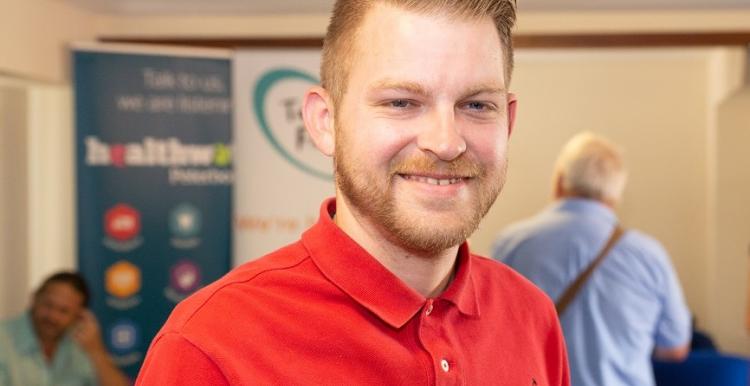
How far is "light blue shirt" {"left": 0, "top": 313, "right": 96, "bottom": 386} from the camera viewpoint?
4.48m

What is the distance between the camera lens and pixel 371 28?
1.16 meters

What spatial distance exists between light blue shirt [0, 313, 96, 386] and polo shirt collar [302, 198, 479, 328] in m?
3.62

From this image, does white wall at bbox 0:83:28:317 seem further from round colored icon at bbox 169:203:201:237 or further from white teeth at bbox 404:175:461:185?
white teeth at bbox 404:175:461:185

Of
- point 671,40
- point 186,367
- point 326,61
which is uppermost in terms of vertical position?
point 671,40

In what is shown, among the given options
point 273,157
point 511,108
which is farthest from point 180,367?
point 273,157

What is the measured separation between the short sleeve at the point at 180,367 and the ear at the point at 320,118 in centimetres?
32

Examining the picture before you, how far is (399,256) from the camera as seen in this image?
123cm

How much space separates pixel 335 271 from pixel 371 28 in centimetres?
29

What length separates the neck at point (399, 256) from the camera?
1.23 metres

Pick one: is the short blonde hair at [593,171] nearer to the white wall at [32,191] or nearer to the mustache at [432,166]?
the mustache at [432,166]

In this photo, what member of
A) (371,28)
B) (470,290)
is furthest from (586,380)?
(371,28)

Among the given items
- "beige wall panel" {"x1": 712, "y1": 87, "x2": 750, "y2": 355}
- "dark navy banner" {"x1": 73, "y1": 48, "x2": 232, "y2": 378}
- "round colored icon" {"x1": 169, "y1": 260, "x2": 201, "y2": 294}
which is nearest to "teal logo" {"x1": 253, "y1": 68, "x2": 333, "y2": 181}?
"dark navy banner" {"x1": 73, "y1": 48, "x2": 232, "y2": 378}

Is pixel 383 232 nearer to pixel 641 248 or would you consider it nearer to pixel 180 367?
pixel 180 367

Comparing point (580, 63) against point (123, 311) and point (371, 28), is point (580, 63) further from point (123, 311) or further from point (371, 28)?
point (371, 28)
